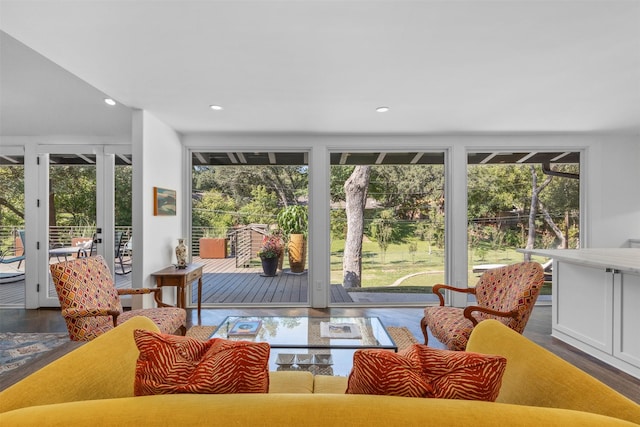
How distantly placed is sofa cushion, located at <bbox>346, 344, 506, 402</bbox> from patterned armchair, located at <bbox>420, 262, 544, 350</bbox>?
57.7 inches

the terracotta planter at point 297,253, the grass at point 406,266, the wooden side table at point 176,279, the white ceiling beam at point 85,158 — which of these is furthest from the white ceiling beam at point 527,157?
the white ceiling beam at point 85,158

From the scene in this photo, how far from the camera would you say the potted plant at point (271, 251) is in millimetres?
4340

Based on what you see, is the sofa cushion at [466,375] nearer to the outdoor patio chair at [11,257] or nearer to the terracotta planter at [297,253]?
the terracotta planter at [297,253]

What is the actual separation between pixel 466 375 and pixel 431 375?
0.10 meters

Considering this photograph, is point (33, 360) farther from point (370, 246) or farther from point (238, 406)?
point (370, 246)

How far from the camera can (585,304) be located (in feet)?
9.28

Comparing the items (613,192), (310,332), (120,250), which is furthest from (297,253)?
(613,192)

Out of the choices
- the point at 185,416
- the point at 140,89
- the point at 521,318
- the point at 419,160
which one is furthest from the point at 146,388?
the point at 419,160

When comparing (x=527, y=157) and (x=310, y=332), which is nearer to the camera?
(x=310, y=332)

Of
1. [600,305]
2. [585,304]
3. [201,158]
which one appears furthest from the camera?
[201,158]

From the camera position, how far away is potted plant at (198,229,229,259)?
4305mm

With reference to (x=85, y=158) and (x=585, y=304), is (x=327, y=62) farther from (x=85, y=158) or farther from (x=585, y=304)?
(x=85, y=158)

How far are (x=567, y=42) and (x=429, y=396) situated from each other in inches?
91.8

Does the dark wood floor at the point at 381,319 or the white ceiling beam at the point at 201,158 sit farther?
the white ceiling beam at the point at 201,158
